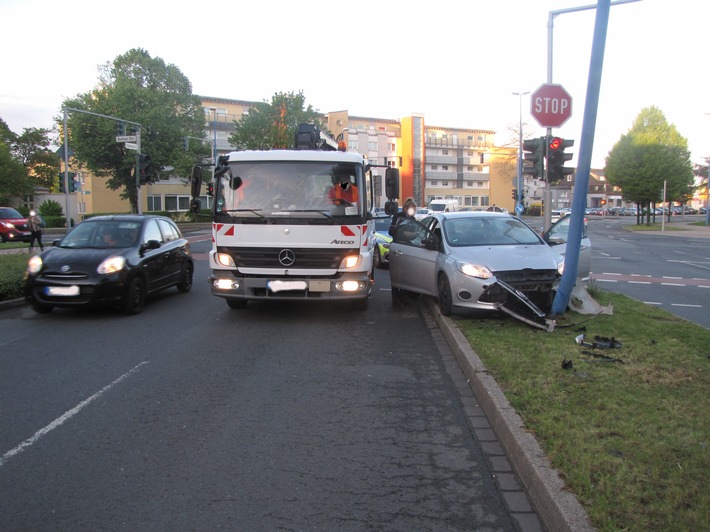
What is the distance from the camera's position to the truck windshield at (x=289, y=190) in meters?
8.91

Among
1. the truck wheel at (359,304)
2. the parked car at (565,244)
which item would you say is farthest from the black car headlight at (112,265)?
the parked car at (565,244)

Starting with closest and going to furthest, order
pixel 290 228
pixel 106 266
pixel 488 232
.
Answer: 1. pixel 290 228
2. pixel 106 266
3. pixel 488 232

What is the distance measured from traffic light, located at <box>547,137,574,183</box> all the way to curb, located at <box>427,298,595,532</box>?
710 centimetres

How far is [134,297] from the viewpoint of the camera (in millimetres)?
9797

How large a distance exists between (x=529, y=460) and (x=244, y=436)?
84.3 inches

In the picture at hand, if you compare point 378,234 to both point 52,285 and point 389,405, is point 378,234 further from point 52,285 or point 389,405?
point 389,405

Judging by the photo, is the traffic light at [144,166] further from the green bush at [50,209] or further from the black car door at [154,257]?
the green bush at [50,209]

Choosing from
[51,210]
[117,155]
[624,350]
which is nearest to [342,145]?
[624,350]

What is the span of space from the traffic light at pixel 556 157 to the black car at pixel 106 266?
7.80 meters

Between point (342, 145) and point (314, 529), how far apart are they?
39.2 feet

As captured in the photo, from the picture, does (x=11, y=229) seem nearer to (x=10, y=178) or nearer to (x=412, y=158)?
(x=10, y=178)

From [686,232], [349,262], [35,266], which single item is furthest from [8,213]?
[686,232]

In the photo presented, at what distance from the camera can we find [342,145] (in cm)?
1434

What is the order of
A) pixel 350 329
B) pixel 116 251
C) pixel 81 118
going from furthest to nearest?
pixel 81 118
pixel 116 251
pixel 350 329
